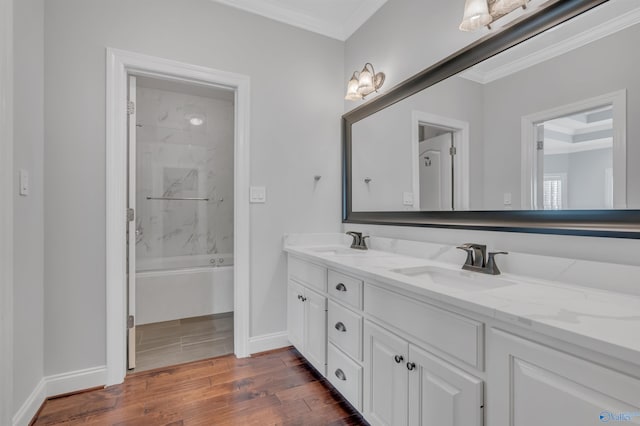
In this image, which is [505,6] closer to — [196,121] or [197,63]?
[197,63]

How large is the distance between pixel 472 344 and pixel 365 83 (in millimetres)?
1867

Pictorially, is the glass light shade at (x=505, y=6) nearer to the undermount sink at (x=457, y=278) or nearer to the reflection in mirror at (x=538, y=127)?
the reflection in mirror at (x=538, y=127)

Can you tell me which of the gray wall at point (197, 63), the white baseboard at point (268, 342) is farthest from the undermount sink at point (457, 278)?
the white baseboard at point (268, 342)

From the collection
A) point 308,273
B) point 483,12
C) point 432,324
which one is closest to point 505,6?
point 483,12

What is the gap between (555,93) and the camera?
48.4 inches

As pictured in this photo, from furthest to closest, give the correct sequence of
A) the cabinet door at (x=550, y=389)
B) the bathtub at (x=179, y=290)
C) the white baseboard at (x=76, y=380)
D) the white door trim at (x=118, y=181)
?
the bathtub at (x=179, y=290)
the white door trim at (x=118, y=181)
the white baseboard at (x=76, y=380)
the cabinet door at (x=550, y=389)

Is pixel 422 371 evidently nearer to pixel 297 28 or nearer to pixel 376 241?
pixel 376 241

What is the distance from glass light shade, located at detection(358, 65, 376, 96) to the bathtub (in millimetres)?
2173

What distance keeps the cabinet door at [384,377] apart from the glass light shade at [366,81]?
5.37 ft

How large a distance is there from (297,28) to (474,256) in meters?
2.12

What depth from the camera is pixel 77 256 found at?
5.85ft

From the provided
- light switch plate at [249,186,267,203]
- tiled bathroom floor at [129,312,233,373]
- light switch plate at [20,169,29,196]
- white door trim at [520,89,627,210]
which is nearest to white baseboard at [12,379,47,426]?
tiled bathroom floor at [129,312,233,373]

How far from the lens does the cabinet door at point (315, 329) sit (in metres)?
1.77

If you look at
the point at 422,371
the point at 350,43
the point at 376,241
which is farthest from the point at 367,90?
the point at 422,371
